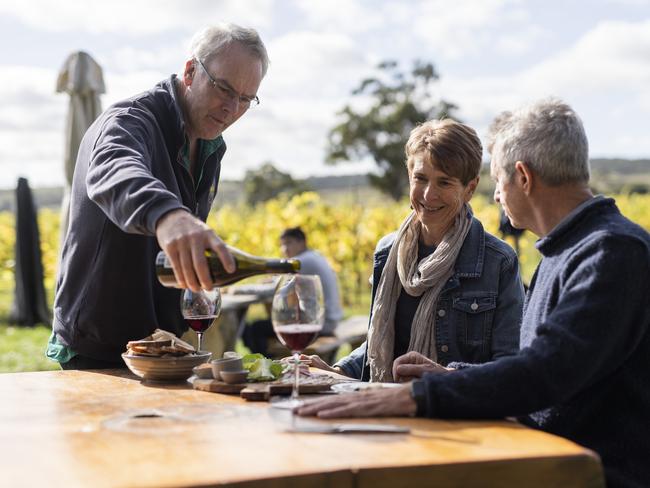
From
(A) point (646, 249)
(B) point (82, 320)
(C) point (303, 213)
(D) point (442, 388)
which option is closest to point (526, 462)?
(D) point (442, 388)

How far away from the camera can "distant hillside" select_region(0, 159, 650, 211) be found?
44125 mm

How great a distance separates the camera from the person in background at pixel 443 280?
291cm

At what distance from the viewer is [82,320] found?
254cm

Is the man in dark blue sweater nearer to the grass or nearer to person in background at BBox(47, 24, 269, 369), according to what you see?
person in background at BBox(47, 24, 269, 369)

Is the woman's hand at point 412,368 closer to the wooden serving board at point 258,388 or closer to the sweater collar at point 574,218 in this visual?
the wooden serving board at point 258,388

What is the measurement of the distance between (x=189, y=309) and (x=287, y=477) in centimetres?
112

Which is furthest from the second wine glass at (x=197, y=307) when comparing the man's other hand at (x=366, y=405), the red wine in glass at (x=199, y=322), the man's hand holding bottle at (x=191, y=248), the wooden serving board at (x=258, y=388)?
the man's other hand at (x=366, y=405)

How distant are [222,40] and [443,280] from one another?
1.14m

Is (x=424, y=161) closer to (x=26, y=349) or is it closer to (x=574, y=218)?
(x=574, y=218)

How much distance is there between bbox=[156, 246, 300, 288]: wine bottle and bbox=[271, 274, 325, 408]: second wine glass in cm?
4

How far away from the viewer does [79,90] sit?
7.56 metres

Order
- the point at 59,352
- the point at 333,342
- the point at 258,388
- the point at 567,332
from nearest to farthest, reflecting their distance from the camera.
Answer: the point at 567,332 < the point at 258,388 < the point at 59,352 < the point at 333,342

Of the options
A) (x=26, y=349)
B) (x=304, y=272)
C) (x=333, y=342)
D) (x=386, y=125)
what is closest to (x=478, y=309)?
(x=333, y=342)

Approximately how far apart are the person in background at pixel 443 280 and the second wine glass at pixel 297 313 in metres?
0.74
